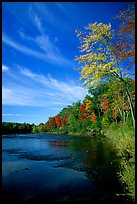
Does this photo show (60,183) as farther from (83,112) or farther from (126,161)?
(83,112)

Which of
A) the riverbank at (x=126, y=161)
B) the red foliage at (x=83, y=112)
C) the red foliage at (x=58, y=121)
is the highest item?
the red foliage at (x=83, y=112)

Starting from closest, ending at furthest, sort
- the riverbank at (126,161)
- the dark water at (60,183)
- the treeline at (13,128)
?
the riverbank at (126,161) < the dark water at (60,183) < the treeline at (13,128)

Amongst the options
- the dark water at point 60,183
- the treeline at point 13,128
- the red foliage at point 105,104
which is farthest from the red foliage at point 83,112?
the dark water at point 60,183

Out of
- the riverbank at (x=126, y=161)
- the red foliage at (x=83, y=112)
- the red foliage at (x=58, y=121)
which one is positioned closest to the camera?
the riverbank at (x=126, y=161)

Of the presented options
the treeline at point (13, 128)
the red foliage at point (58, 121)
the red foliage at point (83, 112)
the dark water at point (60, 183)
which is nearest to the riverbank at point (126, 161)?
the dark water at point (60, 183)

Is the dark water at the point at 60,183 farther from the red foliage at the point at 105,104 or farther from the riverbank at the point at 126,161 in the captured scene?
the red foliage at the point at 105,104

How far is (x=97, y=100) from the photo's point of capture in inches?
1719

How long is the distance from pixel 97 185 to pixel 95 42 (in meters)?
6.94

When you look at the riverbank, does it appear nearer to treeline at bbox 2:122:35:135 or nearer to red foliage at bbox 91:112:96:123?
red foliage at bbox 91:112:96:123

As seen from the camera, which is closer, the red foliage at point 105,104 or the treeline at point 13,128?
the red foliage at point 105,104

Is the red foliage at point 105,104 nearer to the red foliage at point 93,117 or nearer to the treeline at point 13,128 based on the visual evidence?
the red foliage at point 93,117

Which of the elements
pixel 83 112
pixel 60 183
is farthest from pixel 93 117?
pixel 60 183

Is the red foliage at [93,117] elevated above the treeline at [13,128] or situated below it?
above

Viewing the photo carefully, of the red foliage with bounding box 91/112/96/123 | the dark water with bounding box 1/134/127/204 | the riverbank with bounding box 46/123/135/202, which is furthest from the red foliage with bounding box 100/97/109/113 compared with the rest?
the dark water with bounding box 1/134/127/204
